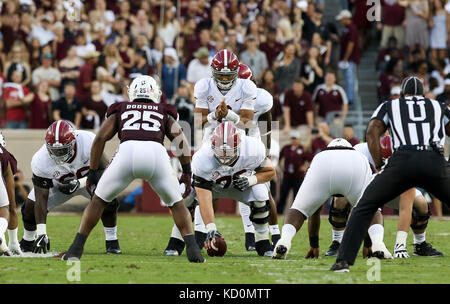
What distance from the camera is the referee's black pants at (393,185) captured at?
24.1ft

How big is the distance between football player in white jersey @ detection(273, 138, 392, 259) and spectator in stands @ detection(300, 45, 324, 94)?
347 inches

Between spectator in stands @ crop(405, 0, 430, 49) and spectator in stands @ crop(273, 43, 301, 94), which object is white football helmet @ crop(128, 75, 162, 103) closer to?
spectator in stands @ crop(273, 43, 301, 94)

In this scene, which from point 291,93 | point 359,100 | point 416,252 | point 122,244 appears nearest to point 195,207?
point 122,244

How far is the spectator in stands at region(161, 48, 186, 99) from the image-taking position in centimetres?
1756

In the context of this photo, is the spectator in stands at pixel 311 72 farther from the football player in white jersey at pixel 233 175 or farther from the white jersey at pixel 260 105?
the football player in white jersey at pixel 233 175

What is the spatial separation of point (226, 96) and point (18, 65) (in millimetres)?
8198

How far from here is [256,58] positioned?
17.7 m

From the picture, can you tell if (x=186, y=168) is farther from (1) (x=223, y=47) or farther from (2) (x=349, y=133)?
(1) (x=223, y=47)

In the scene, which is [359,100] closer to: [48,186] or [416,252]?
[416,252]

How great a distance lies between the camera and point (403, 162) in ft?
24.3

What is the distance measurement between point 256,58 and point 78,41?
11.5 feet

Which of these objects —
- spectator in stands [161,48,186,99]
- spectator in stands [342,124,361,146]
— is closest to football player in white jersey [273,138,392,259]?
spectator in stands [342,124,361,146]

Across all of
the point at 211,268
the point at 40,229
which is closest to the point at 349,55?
the point at 40,229

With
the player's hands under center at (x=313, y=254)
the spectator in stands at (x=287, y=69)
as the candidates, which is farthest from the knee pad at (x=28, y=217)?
the spectator in stands at (x=287, y=69)
